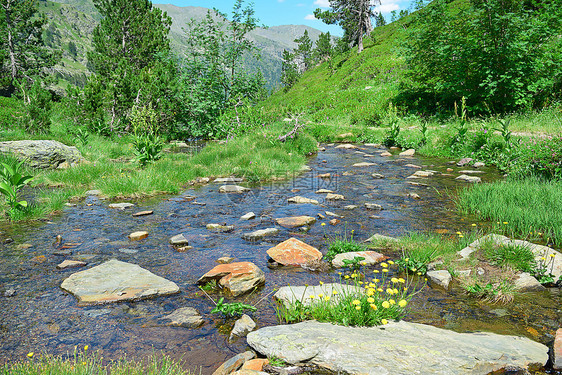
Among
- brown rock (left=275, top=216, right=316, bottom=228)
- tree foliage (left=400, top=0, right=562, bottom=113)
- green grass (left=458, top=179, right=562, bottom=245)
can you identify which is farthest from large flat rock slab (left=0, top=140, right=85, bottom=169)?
tree foliage (left=400, top=0, right=562, bottom=113)

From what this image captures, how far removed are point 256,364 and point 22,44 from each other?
1884 inches

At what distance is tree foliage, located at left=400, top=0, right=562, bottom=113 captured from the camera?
1457 centimetres

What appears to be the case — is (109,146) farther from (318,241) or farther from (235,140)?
(318,241)

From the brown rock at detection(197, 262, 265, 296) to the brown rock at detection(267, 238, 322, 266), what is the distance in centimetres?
57

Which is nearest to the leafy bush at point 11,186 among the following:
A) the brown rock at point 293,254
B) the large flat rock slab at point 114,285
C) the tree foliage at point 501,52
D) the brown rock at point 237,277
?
the large flat rock slab at point 114,285

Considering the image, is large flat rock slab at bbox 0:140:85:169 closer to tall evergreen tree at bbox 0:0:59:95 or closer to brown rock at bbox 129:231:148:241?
brown rock at bbox 129:231:148:241

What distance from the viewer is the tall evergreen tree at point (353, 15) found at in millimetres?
46716

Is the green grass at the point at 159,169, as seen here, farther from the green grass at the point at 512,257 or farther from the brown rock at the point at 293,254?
the green grass at the point at 512,257

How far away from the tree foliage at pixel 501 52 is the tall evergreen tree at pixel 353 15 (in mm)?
31552

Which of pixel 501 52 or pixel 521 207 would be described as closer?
pixel 521 207

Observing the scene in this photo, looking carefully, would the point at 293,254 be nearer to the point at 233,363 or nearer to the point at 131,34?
the point at 233,363

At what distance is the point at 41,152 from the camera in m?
11.0

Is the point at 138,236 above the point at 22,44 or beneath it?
beneath

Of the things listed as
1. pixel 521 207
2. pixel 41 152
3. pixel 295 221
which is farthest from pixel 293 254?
pixel 41 152
